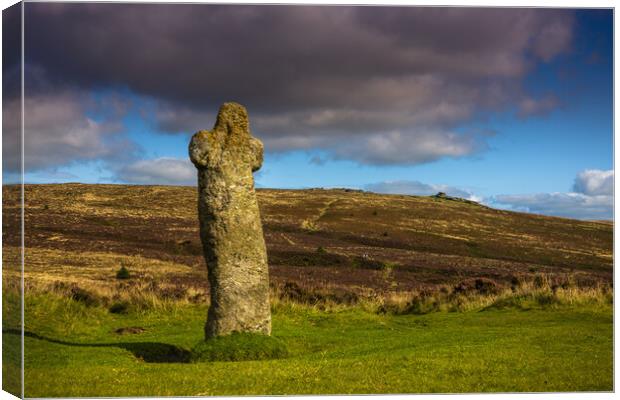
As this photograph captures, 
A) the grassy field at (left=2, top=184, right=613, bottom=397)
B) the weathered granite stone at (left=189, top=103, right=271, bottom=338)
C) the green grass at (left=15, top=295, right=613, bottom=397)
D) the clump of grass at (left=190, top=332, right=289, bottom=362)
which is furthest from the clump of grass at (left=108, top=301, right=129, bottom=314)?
the clump of grass at (left=190, top=332, right=289, bottom=362)

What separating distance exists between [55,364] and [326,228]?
224ft

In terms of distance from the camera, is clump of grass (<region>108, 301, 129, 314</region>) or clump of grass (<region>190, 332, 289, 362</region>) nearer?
clump of grass (<region>190, 332, 289, 362</region>)

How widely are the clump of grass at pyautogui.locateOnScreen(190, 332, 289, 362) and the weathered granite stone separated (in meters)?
0.31

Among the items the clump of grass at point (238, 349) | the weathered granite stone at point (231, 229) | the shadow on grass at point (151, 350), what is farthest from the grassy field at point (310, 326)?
the weathered granite stone at point (231, 229)

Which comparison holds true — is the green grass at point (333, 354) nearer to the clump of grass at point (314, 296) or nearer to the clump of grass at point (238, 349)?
the clump of grass at point (238, 349)

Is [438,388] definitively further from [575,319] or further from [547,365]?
[575,319]

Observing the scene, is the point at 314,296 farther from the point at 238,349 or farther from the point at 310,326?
the point at 238,349

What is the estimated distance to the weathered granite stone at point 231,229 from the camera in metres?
16.6

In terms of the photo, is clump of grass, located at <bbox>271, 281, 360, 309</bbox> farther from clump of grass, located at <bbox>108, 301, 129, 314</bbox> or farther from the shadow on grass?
the shadow on grass

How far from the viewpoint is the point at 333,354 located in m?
16.6

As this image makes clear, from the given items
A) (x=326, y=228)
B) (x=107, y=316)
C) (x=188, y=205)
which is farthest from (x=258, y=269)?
(x=188, y=205)

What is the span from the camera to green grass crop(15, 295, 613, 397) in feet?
43.3

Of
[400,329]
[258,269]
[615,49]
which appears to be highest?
[615,49]

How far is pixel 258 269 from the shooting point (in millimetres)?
17000
